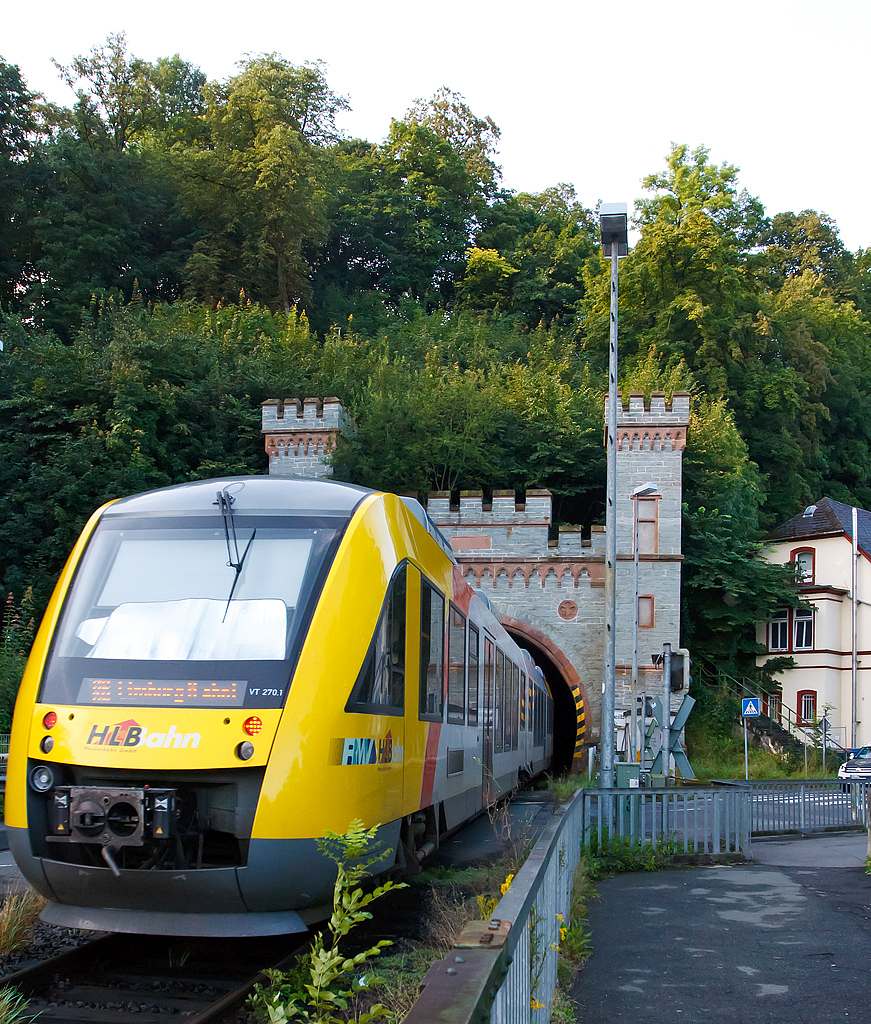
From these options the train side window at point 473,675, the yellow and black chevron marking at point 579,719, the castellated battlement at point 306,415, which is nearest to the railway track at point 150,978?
the train side window at point 473,675

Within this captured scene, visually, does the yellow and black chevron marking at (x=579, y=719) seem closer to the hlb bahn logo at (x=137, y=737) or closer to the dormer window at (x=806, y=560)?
the dormer window at (x=806, y=560)

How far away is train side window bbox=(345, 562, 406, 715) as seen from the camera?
6.91 meters

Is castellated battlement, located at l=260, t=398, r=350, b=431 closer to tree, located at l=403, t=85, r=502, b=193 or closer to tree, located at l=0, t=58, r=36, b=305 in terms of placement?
tree, located at l=0, t=58, r=36, b=305

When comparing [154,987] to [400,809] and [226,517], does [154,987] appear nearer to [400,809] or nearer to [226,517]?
[400,809]

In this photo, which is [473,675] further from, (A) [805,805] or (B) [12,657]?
(B) [12,657]

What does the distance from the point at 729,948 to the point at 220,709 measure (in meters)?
4.36

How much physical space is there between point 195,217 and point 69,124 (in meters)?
7.16

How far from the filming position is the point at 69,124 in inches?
1998

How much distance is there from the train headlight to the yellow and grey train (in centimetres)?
2

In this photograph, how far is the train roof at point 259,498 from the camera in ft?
24.5

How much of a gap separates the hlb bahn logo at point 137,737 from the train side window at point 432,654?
2.51 meters

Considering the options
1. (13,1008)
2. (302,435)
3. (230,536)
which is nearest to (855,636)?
(302,435)

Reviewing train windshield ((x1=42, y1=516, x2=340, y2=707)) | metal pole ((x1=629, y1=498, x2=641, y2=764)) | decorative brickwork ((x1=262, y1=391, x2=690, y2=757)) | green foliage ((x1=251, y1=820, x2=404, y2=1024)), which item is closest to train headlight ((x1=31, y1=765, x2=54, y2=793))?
train windshield ((x1=42, y1=516, x2=340, y2=707))

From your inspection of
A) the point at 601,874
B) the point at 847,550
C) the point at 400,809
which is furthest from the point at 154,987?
the point at 847,550
